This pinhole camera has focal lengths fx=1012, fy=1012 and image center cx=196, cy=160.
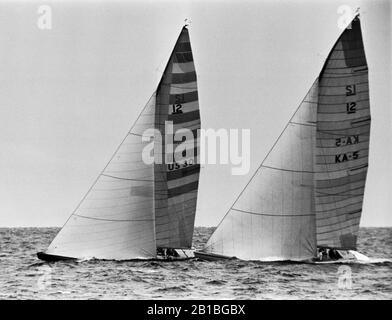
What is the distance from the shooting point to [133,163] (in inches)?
1353

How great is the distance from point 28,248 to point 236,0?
2035 centimetres

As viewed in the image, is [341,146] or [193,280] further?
[341,146]

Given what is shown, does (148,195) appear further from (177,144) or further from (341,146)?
(341,146)

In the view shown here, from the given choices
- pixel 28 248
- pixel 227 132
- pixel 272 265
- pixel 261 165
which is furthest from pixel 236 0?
pixel 28 248

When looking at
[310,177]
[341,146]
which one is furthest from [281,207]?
[341,146]

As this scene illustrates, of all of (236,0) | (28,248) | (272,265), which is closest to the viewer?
(236,0)

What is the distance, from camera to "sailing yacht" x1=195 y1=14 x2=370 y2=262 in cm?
3378

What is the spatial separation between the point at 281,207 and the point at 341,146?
9.64ft

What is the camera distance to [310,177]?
34.0 metres

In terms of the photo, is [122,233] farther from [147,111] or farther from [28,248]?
[28,248]

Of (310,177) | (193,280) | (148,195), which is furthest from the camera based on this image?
(148,195)

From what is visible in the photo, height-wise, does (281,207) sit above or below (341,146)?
below

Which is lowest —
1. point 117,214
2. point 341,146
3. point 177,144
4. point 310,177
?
point 117,214

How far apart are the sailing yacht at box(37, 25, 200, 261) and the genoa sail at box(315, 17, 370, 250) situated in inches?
175
